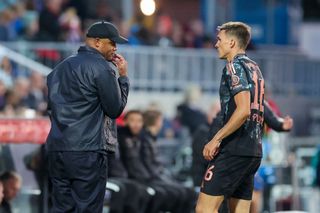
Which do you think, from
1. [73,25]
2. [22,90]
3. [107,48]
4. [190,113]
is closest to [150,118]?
[22,90]

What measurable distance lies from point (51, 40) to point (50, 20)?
0.36 m

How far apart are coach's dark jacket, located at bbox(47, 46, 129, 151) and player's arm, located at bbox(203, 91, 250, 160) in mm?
820

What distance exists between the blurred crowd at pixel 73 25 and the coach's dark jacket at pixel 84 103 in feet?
27.7

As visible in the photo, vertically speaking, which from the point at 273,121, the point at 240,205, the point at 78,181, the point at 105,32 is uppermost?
the point at 105,32

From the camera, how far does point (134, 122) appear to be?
44.7ft

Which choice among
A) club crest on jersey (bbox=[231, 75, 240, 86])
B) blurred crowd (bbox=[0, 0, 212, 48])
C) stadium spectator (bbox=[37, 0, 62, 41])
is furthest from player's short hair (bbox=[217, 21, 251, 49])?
stadium spectator (bbox=[37, 0, 62, 41])

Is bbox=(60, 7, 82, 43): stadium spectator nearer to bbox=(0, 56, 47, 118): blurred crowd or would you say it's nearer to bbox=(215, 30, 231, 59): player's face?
bbox=(0, 56, 47, 118): blurred crowd

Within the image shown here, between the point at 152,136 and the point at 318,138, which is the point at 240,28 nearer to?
the point at 152,136

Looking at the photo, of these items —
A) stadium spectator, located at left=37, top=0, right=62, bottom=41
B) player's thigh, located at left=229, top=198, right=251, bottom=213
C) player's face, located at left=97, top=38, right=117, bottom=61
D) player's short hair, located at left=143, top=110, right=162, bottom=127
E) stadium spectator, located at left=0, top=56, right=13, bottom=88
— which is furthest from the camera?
stadium spectator, located at left=37, top=0, right=62, bottom=41

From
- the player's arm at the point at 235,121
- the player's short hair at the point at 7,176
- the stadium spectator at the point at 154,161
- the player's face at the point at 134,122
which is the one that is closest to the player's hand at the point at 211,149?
the player's arm at the point at 235,121

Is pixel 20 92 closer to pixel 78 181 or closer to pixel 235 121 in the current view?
pixel 78 181

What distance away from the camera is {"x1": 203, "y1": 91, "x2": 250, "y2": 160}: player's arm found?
9.26m

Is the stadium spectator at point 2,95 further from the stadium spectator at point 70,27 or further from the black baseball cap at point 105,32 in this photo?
the black baseball cap at point 105,32

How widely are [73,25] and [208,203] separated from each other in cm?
1131
